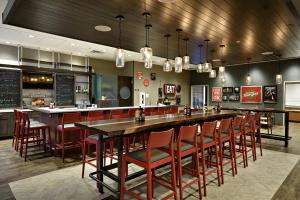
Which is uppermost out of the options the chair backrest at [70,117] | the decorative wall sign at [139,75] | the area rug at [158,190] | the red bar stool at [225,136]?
the decorative wall sign at [139,75]

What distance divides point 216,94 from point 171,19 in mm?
8480

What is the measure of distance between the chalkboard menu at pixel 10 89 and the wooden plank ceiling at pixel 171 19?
336 centimetres

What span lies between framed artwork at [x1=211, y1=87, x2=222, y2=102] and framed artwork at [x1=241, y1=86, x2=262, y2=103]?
120 cm

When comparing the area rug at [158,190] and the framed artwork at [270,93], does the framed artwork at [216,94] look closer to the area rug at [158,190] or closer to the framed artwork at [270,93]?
the framed artwork at [270,93]

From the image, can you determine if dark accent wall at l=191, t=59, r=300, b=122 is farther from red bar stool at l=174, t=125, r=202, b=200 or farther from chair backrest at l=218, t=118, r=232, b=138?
red bar stool at l=174, t=125, r=202, b=200

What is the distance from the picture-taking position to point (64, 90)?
7.62 metres

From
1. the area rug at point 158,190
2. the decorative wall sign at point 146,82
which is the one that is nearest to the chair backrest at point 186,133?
the area rug at point 158,190

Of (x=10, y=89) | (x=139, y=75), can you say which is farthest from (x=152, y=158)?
(x=139, y=75)

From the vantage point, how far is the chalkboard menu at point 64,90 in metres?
7.42

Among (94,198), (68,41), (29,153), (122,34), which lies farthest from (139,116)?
(68,41)

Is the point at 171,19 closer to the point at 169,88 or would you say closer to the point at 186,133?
the point at 186,133

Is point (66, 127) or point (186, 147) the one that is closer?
point (186, 147)

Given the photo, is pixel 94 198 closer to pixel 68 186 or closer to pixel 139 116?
pixel 68 186

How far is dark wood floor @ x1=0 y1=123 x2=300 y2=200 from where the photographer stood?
2777 millimetres
